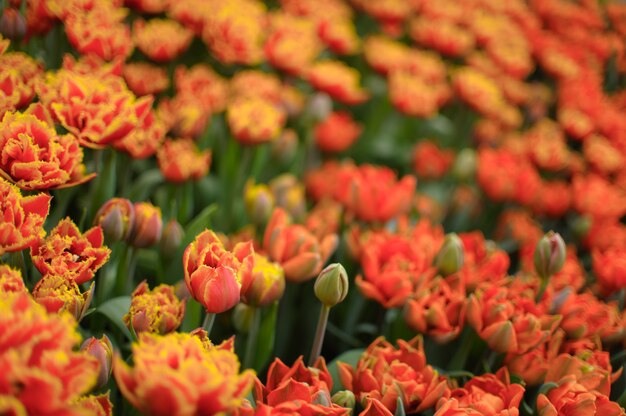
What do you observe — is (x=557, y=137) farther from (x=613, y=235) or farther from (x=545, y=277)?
(x=545, y=277)

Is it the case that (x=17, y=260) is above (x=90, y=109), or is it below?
below

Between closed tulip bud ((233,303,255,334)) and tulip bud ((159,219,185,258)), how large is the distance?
0.37 feet

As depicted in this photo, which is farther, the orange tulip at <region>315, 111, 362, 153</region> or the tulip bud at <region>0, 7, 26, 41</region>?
the orange tulip at <region>315, 111, 362, 153</region>

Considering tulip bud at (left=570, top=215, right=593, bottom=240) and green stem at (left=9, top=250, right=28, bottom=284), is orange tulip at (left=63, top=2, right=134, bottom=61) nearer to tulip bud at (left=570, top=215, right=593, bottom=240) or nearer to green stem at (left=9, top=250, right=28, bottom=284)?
green stem at (left=9, top=250, right=28, bottom=284)

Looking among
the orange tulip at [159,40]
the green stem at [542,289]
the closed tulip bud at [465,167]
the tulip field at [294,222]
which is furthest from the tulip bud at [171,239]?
the closed tulip bud at [465,167]

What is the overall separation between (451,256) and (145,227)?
35 centimetres

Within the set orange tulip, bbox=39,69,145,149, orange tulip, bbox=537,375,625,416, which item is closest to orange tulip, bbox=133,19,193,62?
orange tulip, bbox=39,69,145,149

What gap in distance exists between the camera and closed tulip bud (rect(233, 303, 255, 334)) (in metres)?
0.60

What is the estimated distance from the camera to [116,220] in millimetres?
578

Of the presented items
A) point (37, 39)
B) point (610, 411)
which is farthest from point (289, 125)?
point (610, 411)

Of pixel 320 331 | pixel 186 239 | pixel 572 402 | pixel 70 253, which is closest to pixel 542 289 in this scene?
pixel 572 402

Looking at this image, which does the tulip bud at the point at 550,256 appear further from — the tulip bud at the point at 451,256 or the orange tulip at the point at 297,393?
the orange tulip at the point at 297,393

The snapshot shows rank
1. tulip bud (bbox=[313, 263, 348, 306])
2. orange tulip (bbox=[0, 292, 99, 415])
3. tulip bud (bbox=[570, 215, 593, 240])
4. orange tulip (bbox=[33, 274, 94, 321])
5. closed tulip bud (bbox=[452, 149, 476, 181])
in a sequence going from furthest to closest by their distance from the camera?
closed tulip bud (bbox=[452, 149, 476, 181]) < tulip bud (bbox=[570, 215, 593, 240]) < tulip bud (bbox=[313, 263, 348, 306]) < orange tulip (bbox=[33, 274, 94, 321]) < orange tulip (bbox=[0, 292, 99, 415])

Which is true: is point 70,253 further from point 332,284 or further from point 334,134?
point 334,134
